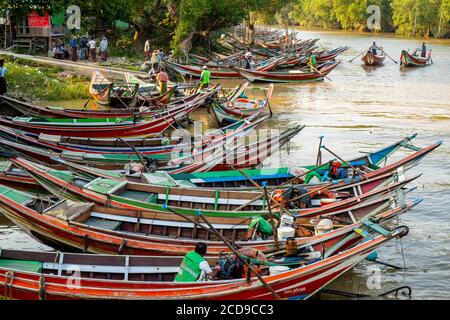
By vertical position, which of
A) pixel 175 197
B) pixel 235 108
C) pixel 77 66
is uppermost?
pixel 77 66

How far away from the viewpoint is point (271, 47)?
49281 mm

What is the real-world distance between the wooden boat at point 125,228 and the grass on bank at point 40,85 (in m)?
12.8

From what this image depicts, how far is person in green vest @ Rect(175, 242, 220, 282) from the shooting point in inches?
337

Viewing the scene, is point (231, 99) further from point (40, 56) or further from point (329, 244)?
point (329, 244)

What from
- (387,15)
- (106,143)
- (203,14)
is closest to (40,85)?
(106,143)

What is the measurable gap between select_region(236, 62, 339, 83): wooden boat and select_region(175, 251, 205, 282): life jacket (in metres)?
24.3

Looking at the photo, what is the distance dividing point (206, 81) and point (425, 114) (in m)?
8.19

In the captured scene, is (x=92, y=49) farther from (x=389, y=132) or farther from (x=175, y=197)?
(x=175, y=197)

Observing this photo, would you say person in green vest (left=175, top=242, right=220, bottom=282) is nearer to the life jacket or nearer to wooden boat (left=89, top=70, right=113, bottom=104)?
the life jacket

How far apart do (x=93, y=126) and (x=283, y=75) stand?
55.1ft

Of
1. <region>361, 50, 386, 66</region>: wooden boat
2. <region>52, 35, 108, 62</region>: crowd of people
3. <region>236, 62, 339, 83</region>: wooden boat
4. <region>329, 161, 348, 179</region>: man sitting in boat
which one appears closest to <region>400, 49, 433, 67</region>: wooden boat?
<region>361, 50, 386, 66</region>: wooden boat

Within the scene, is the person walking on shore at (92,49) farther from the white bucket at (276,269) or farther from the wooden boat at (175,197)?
the white bucket at (276,269)

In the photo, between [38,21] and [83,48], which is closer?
[38,21]

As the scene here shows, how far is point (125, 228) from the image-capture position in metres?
10.9
